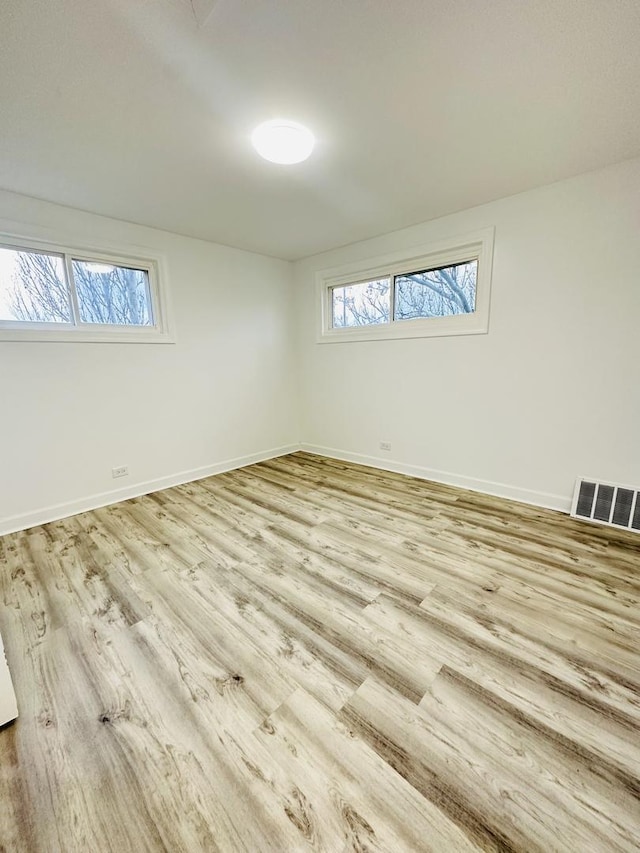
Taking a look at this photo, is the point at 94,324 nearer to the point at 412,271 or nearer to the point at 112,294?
the point at 112,294

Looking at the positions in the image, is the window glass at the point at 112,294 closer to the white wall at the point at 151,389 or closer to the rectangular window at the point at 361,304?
the white wall at the point at 151,389

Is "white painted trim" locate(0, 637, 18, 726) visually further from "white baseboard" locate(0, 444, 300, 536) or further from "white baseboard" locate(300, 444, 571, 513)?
"white baseboard" locate(300, 444, 571, 513)

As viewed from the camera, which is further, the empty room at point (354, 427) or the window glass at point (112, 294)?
the window glass at point (112, 294)

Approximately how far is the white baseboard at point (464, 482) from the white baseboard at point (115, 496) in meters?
1.20

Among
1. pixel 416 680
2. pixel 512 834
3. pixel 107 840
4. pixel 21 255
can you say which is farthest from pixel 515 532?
Answer: pixel 21 255

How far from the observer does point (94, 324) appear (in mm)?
2961

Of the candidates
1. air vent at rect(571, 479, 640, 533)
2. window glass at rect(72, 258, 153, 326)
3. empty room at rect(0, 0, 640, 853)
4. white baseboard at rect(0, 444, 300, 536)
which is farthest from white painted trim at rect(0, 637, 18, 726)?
air vent at rect(571, 479, 640, 533)

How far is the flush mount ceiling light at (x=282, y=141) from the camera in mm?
1840

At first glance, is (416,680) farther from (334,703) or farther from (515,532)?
(515,532)

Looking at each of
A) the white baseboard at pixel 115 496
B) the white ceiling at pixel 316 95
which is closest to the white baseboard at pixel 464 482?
the white baseboard at pixel 115 496

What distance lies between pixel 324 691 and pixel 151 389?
118 inches

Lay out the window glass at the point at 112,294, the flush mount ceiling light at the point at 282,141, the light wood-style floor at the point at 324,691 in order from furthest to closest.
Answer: the window glass at the point at 112,294 → the flush mount ceiling light at the point at 282,141 → the light wood-style floor at the point at 324,691

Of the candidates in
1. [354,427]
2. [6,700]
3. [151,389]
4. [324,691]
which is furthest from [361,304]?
[6,700]

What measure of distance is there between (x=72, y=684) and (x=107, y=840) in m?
0.65
